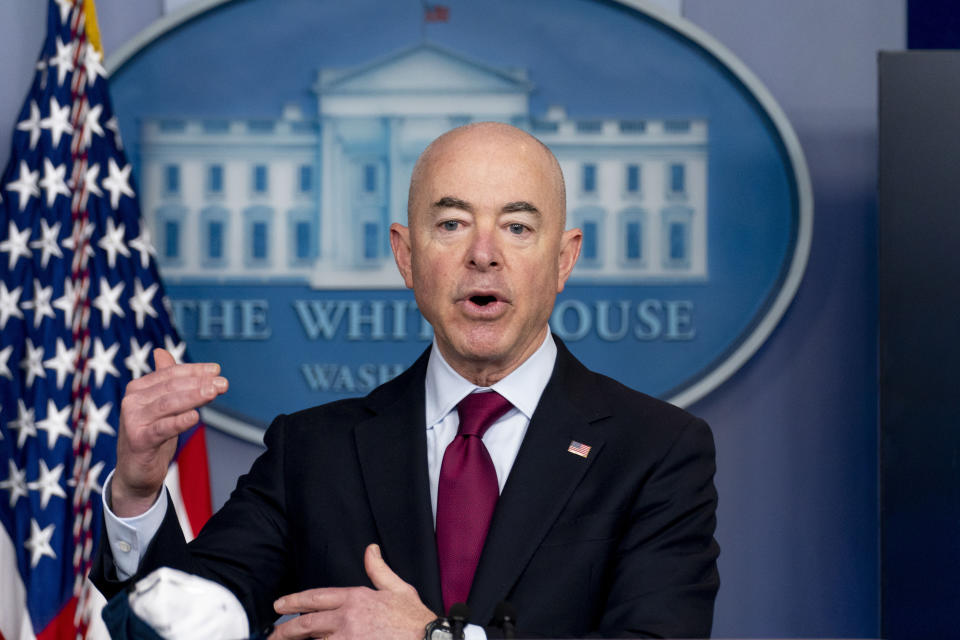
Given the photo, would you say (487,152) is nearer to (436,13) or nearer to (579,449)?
(579,449)

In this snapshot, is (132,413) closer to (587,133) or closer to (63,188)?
(63,188)

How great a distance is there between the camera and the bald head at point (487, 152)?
5.52 ft

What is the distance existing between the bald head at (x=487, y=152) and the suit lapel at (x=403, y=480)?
329mm

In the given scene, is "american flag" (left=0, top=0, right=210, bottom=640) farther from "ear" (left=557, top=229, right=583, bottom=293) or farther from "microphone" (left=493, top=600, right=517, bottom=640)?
"microphone" (left=493, top=600, right=517, bottom=640)

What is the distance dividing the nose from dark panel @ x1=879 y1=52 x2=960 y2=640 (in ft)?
4.63

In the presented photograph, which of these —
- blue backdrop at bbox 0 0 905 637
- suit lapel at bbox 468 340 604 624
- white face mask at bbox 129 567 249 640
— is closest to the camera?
white face mask at bbox 129 567 249 640

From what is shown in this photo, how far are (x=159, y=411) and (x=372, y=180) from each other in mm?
1760

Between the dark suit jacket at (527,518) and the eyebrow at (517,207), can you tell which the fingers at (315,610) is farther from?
the eyebrow at (517,207)

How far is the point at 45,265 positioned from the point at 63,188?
208mm

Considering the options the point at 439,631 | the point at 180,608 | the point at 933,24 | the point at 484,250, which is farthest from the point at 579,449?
the point at 933,24

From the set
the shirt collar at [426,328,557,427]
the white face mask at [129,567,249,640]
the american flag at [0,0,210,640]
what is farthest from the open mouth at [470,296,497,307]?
the american flag at [0,0,210,640]

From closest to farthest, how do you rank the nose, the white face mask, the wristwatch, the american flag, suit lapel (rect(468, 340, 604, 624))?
the white face mask < the wristwatch < suit lapel (rect(468, 340, 604, 624)) < the nose < the american flag

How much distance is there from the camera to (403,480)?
1672 mm

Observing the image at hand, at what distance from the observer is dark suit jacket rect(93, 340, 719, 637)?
4.92ft
